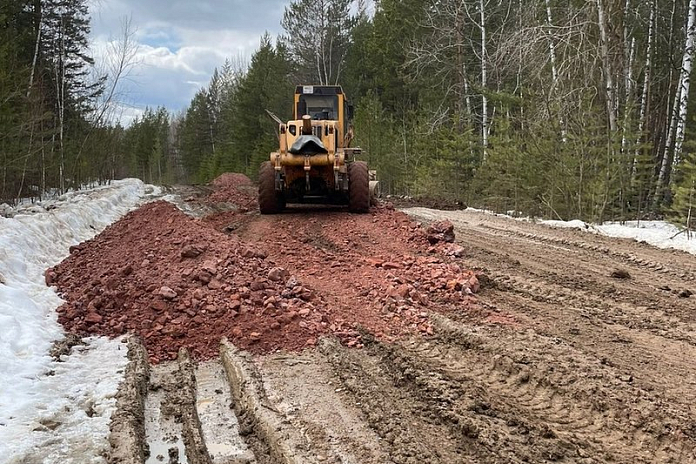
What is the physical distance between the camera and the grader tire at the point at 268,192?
12125 millimetres

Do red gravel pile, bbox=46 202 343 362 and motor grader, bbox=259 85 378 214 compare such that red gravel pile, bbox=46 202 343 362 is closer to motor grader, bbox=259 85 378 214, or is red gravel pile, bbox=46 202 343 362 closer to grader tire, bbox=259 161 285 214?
motor grader, bbox=259 85 378 214

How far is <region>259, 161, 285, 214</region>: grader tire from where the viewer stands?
39.8ft

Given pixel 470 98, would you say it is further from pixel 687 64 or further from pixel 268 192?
pixel 268 192

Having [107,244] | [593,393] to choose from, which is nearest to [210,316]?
[593,393]

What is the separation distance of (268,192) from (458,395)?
9107 millimetres

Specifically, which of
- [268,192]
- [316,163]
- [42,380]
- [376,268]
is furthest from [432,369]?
[268,192]

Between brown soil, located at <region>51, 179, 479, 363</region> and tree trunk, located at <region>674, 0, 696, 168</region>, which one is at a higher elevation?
tree trunk, located at <region>674, 0, 696, 168</region>

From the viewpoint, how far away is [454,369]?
13.8 feet

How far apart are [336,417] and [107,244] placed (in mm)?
6996

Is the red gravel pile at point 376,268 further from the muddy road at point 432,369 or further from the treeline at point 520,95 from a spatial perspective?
the treeline at point 520,95

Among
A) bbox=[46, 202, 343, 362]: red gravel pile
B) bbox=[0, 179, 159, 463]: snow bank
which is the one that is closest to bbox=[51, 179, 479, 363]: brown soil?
bbox=[46, 202, 343, 362]: red gravel pile

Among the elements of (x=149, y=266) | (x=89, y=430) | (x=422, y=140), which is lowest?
(x=89, y=430)

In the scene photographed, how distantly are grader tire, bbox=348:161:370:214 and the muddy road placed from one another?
4.29 meters

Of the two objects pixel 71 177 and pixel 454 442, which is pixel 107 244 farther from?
pixel 71 177
